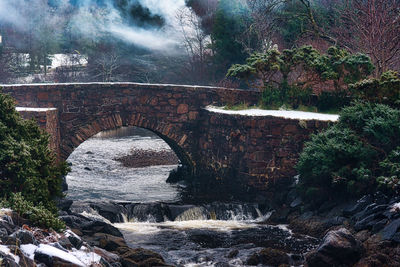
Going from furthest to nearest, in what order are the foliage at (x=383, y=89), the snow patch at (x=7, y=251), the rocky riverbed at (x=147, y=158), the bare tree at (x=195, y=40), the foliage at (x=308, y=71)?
the bare tree at (x=195, y=40) → the rocky riverbed at (x=147, y=158) → the foliage at (x=308, y=71) → the foliage at (x=383, y=89) → the snow patch at (x=7, y=251)

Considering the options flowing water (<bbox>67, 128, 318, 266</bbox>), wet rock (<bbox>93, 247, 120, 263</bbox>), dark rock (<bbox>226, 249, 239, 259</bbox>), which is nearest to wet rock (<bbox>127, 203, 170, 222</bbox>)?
flowing water (<bbox>67, 128, 318, 266</bbox>)

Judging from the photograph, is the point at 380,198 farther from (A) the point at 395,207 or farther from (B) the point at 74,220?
(B) the point at 74,220

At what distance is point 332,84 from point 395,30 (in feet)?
14.6

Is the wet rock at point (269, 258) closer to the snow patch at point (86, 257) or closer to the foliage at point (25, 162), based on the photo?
the snow patch at point (86, 257)

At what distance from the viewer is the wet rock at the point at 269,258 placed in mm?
11727

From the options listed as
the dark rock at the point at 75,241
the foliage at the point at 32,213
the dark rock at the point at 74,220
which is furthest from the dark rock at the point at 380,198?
the foliage at the point at 32,213

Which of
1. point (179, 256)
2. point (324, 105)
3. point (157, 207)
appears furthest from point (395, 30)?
point (179, 256)

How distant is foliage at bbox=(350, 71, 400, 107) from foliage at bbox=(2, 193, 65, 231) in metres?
9.60

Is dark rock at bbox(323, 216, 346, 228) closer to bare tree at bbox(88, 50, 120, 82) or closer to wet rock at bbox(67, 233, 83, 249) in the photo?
wet rock at bbox(67, 233, 83, 249)

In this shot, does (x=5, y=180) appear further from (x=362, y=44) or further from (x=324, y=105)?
(x=362, y=44)

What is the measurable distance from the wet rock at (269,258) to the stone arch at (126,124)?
877 centimetres

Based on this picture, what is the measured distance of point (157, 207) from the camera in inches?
634

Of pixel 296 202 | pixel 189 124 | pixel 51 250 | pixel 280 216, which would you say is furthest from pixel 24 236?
pixel 189 124

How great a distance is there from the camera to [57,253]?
7922 millimetres
